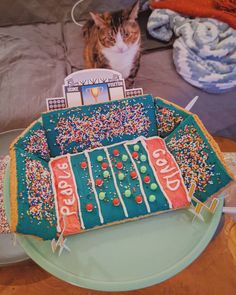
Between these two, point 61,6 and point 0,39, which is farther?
point 61,6

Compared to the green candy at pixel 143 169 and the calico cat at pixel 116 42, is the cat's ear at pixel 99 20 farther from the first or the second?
the green candy at pixel 143 169

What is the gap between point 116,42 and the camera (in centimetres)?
116

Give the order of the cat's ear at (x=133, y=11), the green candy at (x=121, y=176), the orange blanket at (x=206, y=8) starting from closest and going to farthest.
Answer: the green candy at (x=121, y=176) < the cat's ear at (x=133, y=11) < the orange blanket at (x=206, y=8)

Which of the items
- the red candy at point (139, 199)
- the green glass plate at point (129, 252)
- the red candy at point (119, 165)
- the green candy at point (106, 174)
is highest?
the red candy at point (119, 165)

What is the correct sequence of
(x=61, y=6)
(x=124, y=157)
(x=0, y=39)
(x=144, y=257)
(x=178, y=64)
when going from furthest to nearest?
Result: (x=61, y=6), (x=0, y=39), (x=178, y=64), (x=124, y=157), (x=144, y=257)

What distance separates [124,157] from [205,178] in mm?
211

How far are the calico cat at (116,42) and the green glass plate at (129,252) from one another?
0.65 m

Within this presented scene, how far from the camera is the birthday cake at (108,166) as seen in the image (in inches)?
29.4

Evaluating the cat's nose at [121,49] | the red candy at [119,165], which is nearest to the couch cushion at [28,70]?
the cat's nose at [121,49]

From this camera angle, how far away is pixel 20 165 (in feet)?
2.52

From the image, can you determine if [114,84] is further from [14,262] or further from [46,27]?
[46,27]

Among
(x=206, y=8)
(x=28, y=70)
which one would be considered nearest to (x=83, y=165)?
(x=28, y=70)

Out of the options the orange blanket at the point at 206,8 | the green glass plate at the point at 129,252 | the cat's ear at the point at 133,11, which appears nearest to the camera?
the green glass plate at the point at 129,252

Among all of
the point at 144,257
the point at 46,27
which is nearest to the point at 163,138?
the point at 144,257
